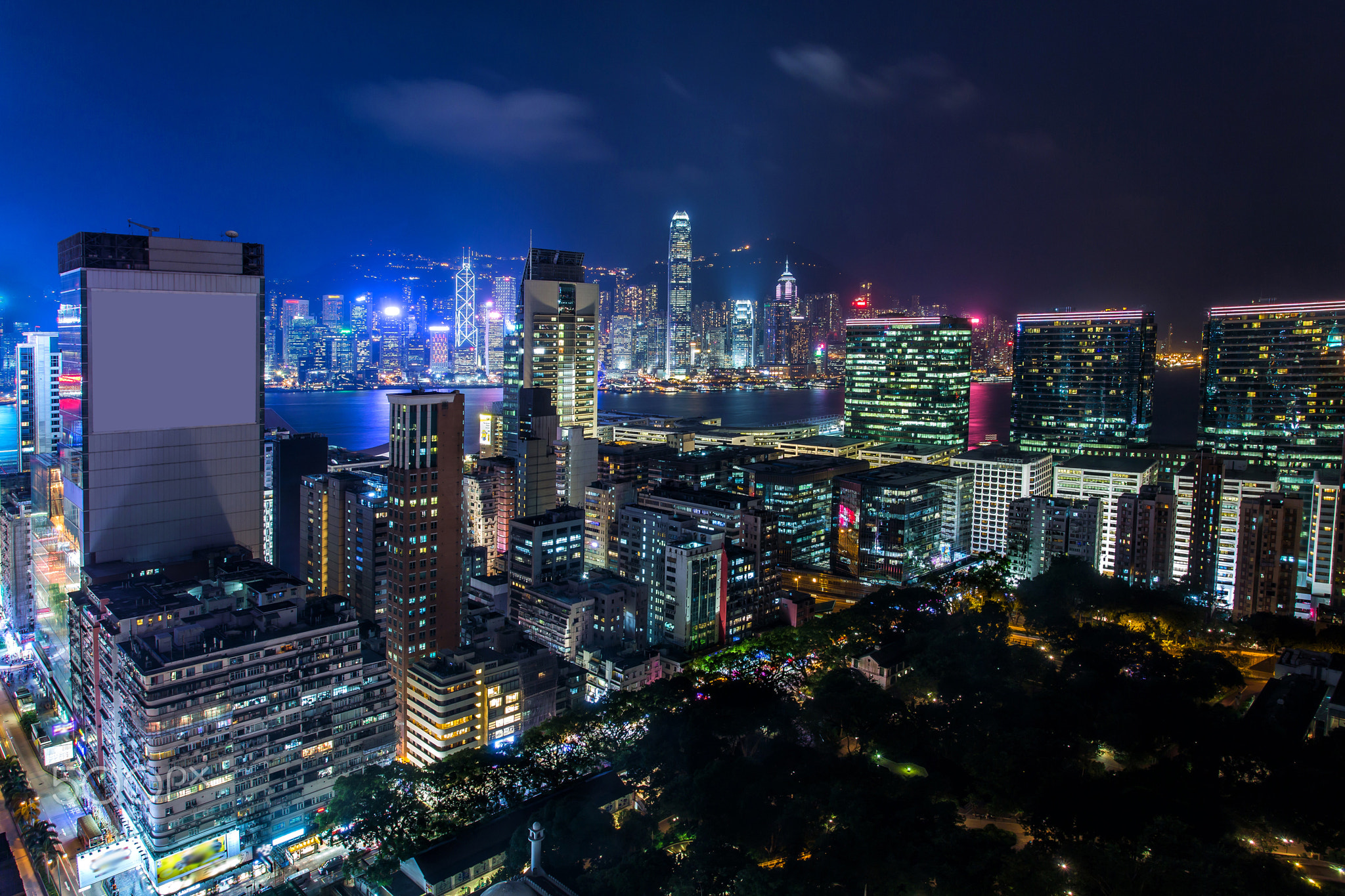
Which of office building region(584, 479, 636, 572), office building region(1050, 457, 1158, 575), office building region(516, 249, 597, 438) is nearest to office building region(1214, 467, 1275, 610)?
office building region(1050, 457, 1158, 575)

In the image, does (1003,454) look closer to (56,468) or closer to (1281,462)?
(1281,462)

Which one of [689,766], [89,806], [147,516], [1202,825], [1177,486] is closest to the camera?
[1202,825]

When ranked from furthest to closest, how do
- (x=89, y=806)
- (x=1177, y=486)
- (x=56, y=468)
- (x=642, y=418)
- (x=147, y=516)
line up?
1. (x=642, y=418)
2. (x=1177, y=486)
3. (x=56, y=468)
4. (x=147, y=516)
5. (x=89, y=806)

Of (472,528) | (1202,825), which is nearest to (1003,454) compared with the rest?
(472,528)

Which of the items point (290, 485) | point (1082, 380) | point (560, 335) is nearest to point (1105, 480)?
point (1082, 380)

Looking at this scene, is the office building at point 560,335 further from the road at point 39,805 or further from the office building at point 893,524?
the road at point 39,805

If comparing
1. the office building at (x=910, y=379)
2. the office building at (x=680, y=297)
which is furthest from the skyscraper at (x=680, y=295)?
the office building at (x=910, y=379)

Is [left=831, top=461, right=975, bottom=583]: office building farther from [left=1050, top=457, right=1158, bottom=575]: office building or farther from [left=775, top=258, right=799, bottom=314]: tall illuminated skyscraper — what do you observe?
[left=775, top=258, right=799, bottom=314]: tall illuminated skyscraper
